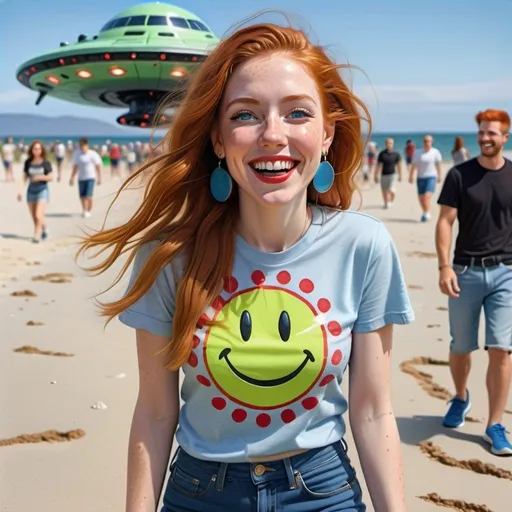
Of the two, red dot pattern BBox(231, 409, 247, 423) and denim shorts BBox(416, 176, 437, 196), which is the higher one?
red dot pattern BBox(231, 409, 247, 423)

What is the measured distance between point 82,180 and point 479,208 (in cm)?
1129

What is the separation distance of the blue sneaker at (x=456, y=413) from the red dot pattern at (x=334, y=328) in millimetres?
2985

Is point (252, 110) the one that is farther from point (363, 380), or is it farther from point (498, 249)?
point (498, 249)

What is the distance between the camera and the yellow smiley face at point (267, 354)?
5.52 feet

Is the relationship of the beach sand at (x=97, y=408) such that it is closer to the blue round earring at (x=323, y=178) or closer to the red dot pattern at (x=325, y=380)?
the blue round earring at (x=323, y=178)

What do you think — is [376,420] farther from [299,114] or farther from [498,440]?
[498,440]

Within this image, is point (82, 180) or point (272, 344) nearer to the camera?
point (272, 344)

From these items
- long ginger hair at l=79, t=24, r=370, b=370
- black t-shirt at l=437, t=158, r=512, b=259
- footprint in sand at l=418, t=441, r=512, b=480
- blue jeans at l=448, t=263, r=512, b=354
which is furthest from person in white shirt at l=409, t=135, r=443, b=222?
long ginger hair at l=79, t=24, r=370, b=370

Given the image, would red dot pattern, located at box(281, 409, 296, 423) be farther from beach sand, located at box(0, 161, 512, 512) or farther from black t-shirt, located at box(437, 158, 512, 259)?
black t-shirt, located at box(437, 158, 512, 259)

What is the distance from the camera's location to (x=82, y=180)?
14.4 metres

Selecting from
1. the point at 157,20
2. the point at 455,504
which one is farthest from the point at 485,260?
the point at 157,20

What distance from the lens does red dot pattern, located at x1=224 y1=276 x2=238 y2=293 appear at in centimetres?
176

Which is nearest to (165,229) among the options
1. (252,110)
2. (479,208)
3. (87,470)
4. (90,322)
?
(252,110)

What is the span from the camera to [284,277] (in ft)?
5.77
